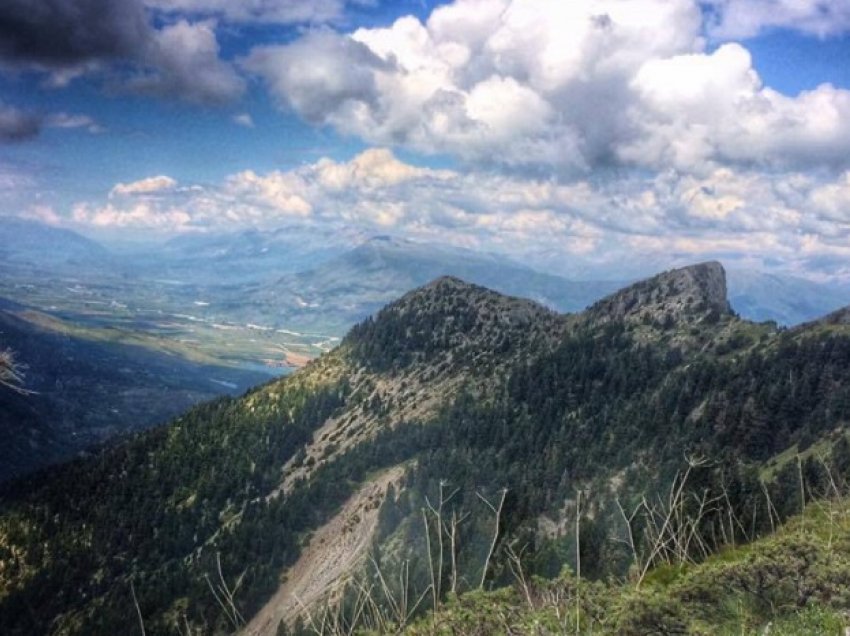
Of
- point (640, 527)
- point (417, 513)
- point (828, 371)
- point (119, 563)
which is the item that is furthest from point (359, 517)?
point (828, 371)

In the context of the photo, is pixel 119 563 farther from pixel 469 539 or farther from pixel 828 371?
pixel 828 371

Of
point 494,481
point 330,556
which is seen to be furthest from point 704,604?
point 330,556

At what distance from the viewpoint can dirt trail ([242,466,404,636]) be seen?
13812cm

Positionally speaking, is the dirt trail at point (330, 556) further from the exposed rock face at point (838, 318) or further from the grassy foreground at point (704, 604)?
the exposed rock face at point (838, 318)

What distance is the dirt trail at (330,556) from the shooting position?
453 ft

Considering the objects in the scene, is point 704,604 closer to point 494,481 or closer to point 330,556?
point 494,481

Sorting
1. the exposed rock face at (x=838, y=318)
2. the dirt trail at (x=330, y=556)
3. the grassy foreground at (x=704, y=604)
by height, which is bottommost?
the dirt trail at (x=330, y=556)

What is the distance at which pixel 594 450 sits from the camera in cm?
15238

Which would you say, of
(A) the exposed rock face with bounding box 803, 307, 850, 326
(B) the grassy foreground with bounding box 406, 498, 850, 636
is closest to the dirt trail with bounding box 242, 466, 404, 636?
(B) the grassy foreground with bounding box 406, 498, 850, 636

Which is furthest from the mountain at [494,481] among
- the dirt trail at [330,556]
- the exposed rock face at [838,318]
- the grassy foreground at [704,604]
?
the grassy foreground at [704,604]

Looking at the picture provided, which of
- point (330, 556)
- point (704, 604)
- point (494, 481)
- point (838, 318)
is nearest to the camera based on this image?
point (704, 604)

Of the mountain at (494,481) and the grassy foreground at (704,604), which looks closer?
the grassy foreground at (704,604)

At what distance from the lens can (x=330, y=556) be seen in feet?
516

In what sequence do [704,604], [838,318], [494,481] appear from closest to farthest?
[704,604] < [494,481] < [838,318]
